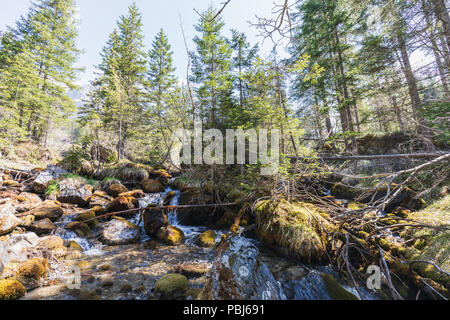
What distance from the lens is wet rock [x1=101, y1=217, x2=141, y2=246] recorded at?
531cm

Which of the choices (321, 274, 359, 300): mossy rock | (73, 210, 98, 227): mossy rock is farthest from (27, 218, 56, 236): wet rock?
(321, 274, 359, 300): mossy rock

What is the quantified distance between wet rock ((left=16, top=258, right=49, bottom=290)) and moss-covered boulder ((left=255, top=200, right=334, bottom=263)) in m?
5.05

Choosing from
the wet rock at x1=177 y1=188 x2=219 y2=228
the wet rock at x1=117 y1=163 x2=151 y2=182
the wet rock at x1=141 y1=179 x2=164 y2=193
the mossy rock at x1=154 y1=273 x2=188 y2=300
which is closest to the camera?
the mossy rock at x1=154 y1=273 x2=188 y2=300

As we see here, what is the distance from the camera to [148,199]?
8750 millimetres

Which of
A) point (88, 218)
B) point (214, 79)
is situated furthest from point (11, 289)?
point (214, 79)

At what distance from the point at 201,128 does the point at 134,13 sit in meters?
16.9

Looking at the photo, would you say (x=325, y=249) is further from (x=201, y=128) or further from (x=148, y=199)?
(x=148, y=199)

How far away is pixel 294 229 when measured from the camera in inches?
157

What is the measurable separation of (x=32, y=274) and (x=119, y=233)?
2.32 m

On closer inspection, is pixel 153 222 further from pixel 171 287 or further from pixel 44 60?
pixel 44 60

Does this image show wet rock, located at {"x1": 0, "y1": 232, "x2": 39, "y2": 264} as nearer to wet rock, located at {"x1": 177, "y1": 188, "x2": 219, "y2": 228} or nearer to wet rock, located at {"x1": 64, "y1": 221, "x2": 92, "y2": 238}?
wet rock, located at {"x1": 64, "y1": 221, "x2": 92, "y2": 238}

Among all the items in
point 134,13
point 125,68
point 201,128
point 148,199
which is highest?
→ point 134,13
